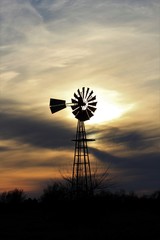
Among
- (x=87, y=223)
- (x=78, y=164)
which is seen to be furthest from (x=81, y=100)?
(x=87, y=223)

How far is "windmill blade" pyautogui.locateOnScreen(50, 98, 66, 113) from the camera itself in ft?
124

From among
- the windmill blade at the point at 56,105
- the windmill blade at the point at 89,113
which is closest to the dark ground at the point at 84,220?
the windmill blade at the point at 89,113

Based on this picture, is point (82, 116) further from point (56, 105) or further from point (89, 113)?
point (56, 105)

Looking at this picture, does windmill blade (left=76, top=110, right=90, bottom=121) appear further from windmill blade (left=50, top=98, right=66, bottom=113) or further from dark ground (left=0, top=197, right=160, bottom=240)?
dark ground (left=0, top=197, right=160, bottom=240)

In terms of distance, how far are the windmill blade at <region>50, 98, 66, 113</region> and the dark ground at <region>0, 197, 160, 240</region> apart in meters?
7.28

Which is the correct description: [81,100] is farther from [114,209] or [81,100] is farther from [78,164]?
[114,209]

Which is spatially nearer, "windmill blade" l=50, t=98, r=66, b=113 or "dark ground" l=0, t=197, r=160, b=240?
"dark ground" l=0, t=197, r=160, b=240

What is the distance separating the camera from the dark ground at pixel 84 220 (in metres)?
26.3

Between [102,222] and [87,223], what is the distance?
1.59 meters

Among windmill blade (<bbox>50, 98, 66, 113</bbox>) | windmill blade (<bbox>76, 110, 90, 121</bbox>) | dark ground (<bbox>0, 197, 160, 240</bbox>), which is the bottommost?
dark ground (<bbox>0, 197, 160, 240</bbox>)

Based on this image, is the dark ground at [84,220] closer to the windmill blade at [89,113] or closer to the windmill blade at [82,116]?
the windmill blade at [82,116]

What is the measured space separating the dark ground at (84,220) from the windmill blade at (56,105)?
23.9 feet

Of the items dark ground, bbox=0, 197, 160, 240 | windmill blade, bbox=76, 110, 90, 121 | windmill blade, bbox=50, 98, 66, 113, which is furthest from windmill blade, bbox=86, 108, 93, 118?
dark ground, bbox=0, 197, 160, 240

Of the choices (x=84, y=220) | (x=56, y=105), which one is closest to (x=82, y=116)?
(x=56, y=105)
